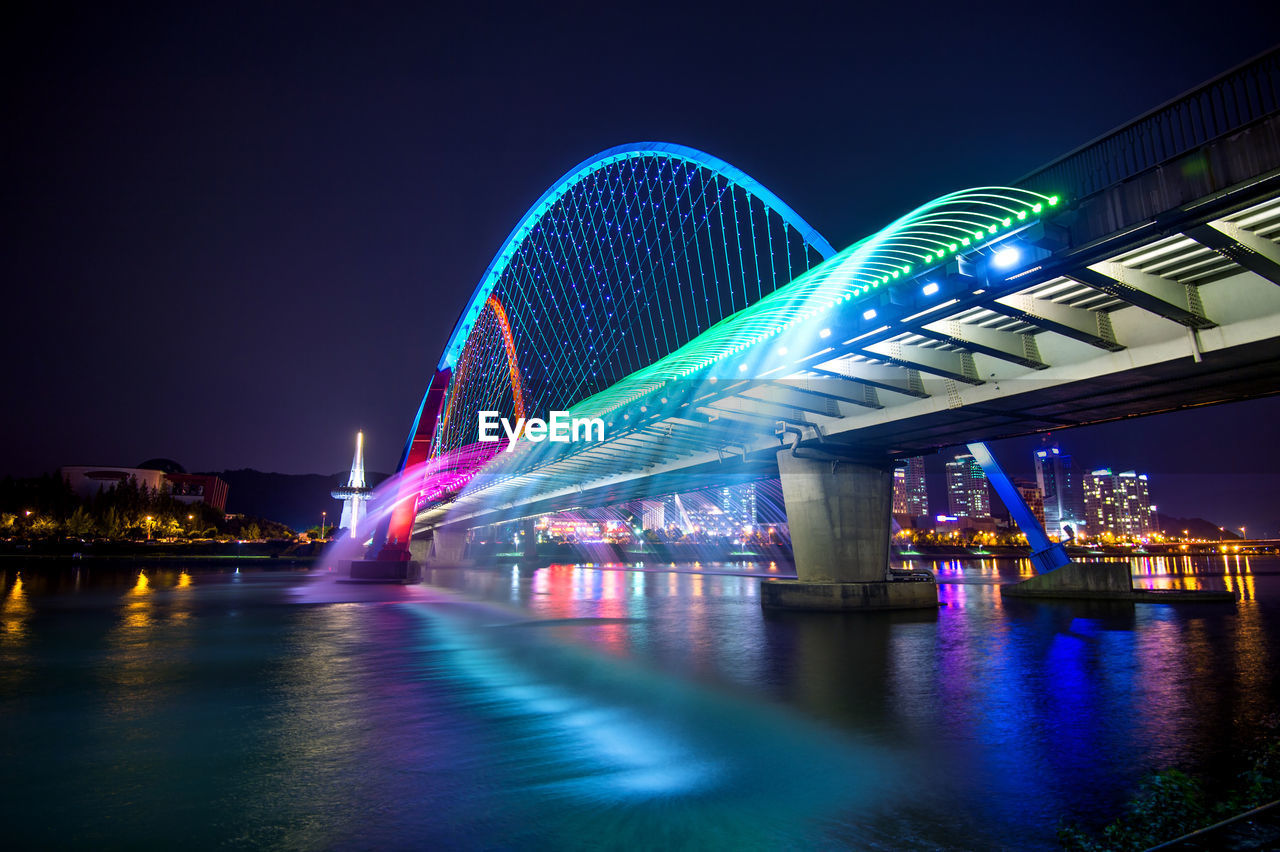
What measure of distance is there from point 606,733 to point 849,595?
2096 centimetres

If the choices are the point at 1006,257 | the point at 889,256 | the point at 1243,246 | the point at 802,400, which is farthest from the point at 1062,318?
the point at 802,400

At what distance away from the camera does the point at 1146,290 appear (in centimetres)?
1426

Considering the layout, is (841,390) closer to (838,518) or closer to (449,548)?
(838,518)

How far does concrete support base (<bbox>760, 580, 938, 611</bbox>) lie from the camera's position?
29078 millimetres

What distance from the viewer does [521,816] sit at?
22.8 ft

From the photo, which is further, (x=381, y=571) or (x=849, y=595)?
(x=381, y=571)

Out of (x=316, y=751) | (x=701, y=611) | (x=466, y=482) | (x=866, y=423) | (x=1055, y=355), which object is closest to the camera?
(x=316, y=751)

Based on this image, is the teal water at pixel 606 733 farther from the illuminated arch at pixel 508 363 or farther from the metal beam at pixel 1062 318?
the illuminated arch at pixel 508 363

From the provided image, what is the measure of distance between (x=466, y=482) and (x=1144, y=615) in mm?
52793

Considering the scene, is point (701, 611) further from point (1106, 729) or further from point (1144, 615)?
point (1106, 729)

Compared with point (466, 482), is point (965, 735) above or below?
below

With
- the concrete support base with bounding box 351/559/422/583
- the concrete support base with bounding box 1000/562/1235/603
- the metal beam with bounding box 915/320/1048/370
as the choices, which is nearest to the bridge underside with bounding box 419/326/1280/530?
the metal beam with bounding box 915/320/1048/370

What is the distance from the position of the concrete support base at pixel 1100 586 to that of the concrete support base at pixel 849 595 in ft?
29.8

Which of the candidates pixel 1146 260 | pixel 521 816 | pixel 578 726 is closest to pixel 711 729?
pixel 578 726
